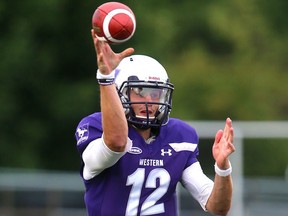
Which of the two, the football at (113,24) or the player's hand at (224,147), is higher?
the football at (113,24)

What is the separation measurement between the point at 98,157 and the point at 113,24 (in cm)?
68

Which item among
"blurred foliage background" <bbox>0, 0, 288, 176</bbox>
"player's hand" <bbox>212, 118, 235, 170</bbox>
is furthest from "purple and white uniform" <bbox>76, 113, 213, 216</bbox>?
"blurred foliage background" <bbox>0, 0, 288, 176</bbox>

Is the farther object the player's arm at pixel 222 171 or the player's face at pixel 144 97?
the player's face at pixel 144 97

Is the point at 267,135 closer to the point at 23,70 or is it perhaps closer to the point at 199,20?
the point at 23,70

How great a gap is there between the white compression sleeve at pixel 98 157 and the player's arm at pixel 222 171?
0.47 meters

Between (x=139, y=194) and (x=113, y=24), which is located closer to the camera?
(x=113, y=24)

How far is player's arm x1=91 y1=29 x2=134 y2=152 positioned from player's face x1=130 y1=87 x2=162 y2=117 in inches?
12.9

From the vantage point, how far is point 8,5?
17.8m

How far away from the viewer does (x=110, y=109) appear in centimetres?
515

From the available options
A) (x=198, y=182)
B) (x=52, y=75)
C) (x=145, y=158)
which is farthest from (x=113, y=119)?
(x=52, y=75)

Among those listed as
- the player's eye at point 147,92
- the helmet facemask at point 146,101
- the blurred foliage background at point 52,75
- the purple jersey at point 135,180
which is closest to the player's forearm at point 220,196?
the purple jersey at point 135,180

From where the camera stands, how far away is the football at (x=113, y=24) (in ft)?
17.5

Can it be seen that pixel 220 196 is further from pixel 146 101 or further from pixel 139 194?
pixel 146 101

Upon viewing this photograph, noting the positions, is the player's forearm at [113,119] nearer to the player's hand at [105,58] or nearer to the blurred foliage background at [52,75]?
the player's hand at [105,58]
